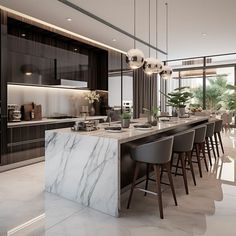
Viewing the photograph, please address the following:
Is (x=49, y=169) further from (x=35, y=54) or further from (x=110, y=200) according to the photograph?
(x=35, y=54)

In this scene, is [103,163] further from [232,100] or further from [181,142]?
[232,100]

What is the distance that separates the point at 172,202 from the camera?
312cm

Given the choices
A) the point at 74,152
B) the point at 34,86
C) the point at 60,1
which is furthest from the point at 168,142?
the point at 34,86

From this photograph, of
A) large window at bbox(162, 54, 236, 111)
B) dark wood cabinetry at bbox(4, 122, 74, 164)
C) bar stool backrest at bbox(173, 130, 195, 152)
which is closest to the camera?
bar stool backrest at bbox(173, 130, 195, 152)

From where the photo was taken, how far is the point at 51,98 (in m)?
6.25

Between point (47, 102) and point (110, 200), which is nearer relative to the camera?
point (110, 200)

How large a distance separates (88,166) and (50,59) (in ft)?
11.9

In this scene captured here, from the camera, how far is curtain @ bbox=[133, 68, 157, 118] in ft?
29.6

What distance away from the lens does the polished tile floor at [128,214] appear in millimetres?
2414

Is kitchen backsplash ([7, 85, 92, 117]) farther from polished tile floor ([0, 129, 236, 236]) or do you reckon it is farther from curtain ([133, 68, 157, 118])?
curtain ([133, 68, 157, 118])

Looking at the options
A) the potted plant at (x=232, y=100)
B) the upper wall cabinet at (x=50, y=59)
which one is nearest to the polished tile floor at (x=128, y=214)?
the upper wall cabinet at (x=50, y=59)

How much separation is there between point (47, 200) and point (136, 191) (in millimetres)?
1225

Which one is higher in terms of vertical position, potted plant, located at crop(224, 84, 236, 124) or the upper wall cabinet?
the upper wall cabinet

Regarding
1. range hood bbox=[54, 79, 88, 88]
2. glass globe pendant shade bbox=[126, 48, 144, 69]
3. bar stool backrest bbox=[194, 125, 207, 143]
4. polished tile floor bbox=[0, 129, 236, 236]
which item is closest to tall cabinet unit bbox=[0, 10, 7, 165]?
polished tile floor bbox=[0, 129, 236, 236]
